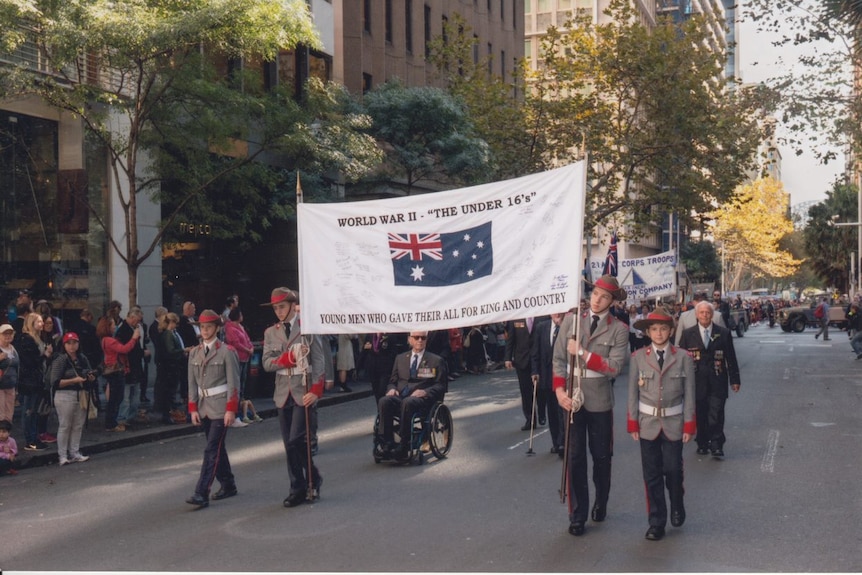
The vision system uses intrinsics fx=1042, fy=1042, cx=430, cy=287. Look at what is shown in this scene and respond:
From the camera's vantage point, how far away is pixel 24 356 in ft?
44.9

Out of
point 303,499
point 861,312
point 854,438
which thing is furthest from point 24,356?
point 861,312

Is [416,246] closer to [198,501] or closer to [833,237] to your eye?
[198,501]

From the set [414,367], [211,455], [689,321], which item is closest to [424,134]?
[689,321]

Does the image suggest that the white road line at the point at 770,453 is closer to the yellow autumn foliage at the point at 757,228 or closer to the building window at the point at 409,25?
the building window at the point at 409,25

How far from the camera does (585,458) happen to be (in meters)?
8.15

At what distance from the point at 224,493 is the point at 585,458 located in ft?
12.3

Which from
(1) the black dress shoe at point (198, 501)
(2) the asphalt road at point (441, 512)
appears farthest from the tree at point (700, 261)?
(1) the black dress shoe at point (198, 501)

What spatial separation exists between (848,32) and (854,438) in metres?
10.9

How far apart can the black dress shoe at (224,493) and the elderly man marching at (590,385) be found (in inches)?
142

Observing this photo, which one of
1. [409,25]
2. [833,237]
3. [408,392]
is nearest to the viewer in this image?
[408,392]

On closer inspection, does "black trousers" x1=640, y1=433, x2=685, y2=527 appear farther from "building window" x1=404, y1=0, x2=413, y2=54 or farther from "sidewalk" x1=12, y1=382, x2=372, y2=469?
"building window" x1=404, y1=0, x2=413, y2=54

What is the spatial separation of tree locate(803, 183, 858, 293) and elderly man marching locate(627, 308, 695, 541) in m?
73.9

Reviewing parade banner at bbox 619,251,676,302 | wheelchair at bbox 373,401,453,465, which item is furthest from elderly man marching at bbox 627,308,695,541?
parade banner at bbox 619,251,676,302

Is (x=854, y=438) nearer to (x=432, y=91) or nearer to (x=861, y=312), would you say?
(x=432, y=91)
